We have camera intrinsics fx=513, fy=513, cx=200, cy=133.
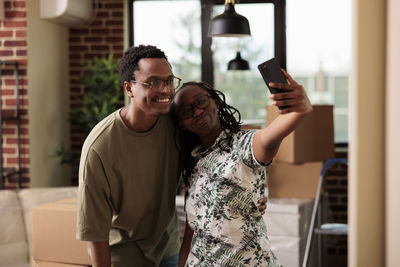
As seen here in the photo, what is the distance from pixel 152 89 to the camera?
5.12 ft

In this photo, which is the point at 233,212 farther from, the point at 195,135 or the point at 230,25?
the point at 230,25

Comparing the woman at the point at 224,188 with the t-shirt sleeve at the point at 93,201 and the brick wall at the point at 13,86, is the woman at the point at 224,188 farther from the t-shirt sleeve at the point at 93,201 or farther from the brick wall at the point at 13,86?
the brick wall at the point at 13,86

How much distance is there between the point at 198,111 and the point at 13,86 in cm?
254

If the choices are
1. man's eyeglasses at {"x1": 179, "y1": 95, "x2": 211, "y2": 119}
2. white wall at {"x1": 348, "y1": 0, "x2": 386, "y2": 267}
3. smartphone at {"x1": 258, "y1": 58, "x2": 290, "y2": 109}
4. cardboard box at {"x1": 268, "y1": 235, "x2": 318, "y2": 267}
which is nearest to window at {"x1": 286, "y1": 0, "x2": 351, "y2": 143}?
cardboard box at {"x1": 268, "y1": 235, "x2": 318, "y2": 267}

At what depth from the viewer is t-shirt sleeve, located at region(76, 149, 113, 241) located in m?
1.60

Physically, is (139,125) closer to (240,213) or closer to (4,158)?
(240,213)

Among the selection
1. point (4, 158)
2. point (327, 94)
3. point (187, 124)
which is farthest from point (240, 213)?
point (327, 94)

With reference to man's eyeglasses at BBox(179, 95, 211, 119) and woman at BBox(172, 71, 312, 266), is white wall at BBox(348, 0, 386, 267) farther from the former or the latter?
man's eyeglasses at BBox(179, 95, 211, 119)

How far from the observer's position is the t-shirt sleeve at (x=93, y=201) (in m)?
1.60

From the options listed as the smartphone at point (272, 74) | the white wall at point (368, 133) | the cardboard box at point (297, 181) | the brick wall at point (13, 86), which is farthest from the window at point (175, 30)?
the white wall at point (368, 133)

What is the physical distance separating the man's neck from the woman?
0.14 m

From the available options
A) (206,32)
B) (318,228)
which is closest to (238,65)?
(206,32)

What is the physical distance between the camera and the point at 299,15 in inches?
168

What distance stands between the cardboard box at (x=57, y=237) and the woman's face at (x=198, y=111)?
2.70 feet
